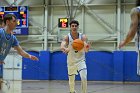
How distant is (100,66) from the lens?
19.9 metres

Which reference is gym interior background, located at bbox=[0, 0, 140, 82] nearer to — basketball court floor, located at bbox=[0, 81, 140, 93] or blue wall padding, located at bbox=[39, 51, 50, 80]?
blue wall padding, located at bbox=[39, 51, 50, 80]

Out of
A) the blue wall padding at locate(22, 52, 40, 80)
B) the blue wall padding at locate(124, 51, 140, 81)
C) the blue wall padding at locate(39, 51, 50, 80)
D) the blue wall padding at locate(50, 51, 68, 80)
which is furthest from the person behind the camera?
the blue wall padding at locate(22, 52, 40, 80)

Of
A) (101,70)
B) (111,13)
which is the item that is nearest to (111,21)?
(111,13)

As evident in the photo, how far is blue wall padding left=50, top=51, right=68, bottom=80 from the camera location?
2030 cm

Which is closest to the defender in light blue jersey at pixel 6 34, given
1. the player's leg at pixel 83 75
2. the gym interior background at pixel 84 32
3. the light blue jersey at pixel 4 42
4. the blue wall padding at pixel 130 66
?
the light blue jersey at pixel 4 42

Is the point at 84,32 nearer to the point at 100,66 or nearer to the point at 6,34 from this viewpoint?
the point at 100,66

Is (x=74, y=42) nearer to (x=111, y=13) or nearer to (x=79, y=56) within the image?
(x=79, y=56)

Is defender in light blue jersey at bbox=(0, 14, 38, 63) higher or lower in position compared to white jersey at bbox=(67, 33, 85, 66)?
higher

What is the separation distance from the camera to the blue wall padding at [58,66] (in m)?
20.3

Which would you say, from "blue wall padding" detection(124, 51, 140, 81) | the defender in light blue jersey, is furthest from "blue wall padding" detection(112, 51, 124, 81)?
the defender in light blue jersey

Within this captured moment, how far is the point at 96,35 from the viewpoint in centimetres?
2041

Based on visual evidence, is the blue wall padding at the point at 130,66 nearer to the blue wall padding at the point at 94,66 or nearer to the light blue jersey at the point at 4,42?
the blue wall padding at the point at 94,66

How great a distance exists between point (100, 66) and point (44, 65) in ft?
11.5

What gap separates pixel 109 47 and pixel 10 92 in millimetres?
10724
